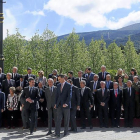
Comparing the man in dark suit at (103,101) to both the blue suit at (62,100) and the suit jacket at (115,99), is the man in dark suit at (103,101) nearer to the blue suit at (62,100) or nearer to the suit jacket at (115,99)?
the suit jacket at (115,99)

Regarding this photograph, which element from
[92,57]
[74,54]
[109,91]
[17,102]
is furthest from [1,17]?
[92,57]

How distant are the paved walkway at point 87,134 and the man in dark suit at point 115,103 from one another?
0.56 m

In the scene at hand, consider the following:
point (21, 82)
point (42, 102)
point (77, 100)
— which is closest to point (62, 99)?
point (77, 100)

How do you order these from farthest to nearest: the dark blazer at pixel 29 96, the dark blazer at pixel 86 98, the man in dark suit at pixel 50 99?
the dark blazer at pixel 86 98 → the dark blazer at pixel 29 96 → the man in dark suit at pixel 50 99

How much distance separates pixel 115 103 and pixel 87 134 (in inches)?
85.8

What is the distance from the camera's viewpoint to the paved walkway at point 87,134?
8.27 m

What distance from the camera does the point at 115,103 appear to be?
10.3 metres

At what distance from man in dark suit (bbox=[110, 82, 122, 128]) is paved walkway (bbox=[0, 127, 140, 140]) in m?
0.56

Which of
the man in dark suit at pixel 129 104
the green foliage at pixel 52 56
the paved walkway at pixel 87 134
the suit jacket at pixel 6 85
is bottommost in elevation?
the paved walkway at pixel 87 134

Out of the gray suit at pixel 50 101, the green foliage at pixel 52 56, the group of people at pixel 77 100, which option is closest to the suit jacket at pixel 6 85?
the group of people at pixel 77 100

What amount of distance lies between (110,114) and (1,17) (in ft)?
20.4

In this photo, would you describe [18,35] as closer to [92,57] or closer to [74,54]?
[74,54]

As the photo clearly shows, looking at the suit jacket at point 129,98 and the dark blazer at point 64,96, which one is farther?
the suit jacket at point 129,98

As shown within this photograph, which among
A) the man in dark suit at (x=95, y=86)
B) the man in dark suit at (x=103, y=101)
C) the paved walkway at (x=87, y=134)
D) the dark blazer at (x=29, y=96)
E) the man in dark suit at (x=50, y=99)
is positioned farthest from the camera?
the man in dark suit at (x=95, y=86)
